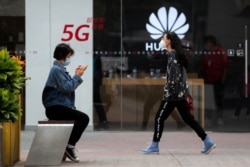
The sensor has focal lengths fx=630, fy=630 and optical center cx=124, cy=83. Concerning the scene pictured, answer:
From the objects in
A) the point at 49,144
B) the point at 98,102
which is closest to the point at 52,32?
the point at 98,102

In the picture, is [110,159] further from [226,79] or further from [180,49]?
[226,79]

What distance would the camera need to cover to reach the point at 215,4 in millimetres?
13742

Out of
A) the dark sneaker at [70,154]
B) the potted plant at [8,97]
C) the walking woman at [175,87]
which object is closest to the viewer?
the potted plant at [8,97]

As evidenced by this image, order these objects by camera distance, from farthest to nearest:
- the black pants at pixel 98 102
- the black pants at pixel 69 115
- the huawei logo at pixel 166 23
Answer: the black pants at pixel 98 102, the huawei logo at pixel 166 23, the black pants at pixel 69 115

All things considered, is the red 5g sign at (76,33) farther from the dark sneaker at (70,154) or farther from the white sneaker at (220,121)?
the dark sneaker at (70,154)

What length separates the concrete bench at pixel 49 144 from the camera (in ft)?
28.7

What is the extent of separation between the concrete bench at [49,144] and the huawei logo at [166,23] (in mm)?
5357

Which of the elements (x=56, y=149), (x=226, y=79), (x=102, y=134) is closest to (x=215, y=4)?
(x=226, y=79)

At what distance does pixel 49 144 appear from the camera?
28.8 feet

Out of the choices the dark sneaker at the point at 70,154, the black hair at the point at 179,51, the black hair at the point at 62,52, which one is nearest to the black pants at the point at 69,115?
the dark sneaker at the point at 70,154

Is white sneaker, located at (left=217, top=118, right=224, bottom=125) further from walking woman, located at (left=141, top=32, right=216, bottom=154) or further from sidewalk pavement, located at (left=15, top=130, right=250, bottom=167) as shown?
walking woman, located at (left=141, top=32, right=216, bottom=154)

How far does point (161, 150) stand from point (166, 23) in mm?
3751

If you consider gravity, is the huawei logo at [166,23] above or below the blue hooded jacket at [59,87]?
above

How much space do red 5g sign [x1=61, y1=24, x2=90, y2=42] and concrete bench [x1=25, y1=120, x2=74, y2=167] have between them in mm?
5143
